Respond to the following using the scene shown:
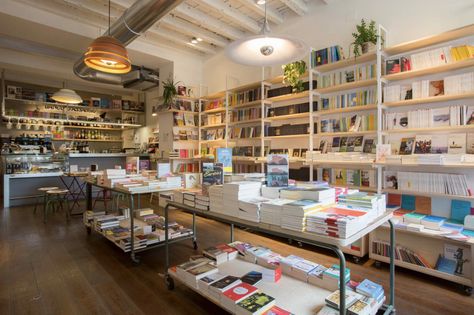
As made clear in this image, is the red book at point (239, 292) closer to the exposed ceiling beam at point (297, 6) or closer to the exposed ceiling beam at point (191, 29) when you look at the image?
the exposed ceiling beam at point (297, 6)

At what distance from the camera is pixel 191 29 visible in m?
5.29

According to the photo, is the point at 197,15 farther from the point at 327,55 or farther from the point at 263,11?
the point at 327,55

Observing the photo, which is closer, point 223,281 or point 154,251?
point 223,281

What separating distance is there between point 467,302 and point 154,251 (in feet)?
10.6

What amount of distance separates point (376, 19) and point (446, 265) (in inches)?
128

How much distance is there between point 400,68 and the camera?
326 cm

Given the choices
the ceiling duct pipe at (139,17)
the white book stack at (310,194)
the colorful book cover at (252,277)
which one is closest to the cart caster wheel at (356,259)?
the colorful book cover at (252,277)

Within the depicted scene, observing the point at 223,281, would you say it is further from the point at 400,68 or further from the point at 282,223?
the point at 400,68

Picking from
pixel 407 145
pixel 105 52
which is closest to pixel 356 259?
pixel 407 145

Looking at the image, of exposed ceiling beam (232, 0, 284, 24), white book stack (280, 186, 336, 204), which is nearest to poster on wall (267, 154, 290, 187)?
white book stack (280, 186, 336, 204)

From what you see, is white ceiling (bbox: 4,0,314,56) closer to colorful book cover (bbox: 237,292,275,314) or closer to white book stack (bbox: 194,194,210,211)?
white book stack (bbox: 194,194,210,211)

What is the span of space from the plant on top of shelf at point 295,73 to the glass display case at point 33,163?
19.1 feet

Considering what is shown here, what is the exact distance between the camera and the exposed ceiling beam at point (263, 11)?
429cm

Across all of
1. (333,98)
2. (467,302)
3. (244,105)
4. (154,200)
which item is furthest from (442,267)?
(154,200)
